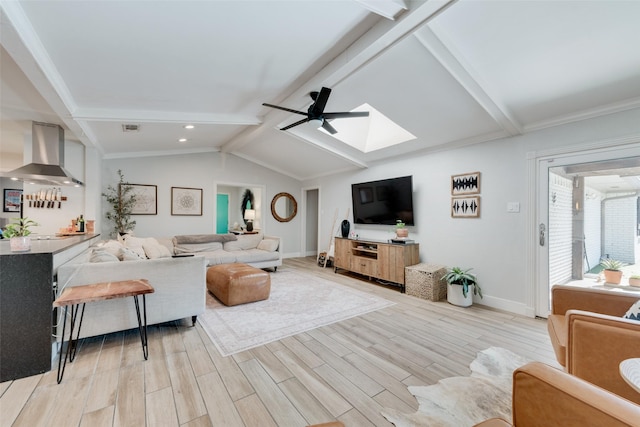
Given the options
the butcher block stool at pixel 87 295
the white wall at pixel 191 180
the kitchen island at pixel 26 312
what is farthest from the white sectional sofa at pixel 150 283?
the white wall at pixel 191 180

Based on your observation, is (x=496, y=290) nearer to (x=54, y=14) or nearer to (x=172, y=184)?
(x=54, y=14)

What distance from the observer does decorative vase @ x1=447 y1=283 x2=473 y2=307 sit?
3539 mm

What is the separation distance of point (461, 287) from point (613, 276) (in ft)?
4.76

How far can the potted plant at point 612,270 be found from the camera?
2740 millimetres

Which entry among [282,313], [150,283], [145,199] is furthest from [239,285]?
[145,199]

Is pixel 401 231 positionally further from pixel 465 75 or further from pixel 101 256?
pixel 101 256

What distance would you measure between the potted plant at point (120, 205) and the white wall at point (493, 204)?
5.52m

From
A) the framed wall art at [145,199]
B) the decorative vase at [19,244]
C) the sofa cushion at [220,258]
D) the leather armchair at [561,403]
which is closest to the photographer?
the leather armchair at [561,403]

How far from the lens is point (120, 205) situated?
17.3 feet

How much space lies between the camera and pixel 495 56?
7.58 feet

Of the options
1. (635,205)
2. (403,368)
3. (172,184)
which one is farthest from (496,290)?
(172,184)

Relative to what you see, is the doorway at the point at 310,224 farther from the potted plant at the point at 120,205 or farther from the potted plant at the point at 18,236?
the potted plant at the point at 18,236

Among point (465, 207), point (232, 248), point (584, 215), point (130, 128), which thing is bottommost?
point (232, 248)

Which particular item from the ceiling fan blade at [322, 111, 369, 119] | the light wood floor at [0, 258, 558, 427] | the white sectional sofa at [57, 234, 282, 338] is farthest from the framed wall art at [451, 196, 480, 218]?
the white sectional sofa at [57, 234, 282, 338]
